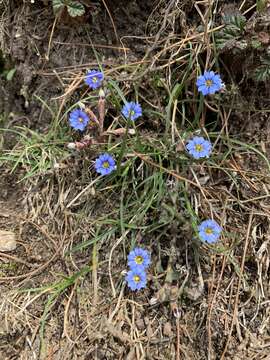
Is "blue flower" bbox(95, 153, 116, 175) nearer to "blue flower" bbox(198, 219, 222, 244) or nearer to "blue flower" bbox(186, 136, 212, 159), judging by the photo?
"blue flower" bbox(186, 136, 212, 159)

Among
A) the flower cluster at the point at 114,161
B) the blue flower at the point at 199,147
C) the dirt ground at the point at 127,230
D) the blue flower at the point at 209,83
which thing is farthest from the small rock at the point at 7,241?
the blue flower at the point at 209,83

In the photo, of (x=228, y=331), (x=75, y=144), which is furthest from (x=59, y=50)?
(x=228, y=331)

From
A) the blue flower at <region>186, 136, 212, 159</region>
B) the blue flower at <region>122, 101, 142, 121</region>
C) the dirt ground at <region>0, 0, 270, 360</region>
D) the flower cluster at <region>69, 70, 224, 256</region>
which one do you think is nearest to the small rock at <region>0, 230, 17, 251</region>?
the dirt ground at <region>0, 0, 270, 360</region>

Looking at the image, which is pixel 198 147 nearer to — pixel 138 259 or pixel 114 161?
pixel 114 161

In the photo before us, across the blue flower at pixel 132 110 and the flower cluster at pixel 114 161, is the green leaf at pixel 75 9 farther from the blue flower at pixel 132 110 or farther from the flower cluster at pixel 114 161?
the blue flower at pixel 132 110

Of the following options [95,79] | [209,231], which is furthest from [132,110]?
[209,231]
